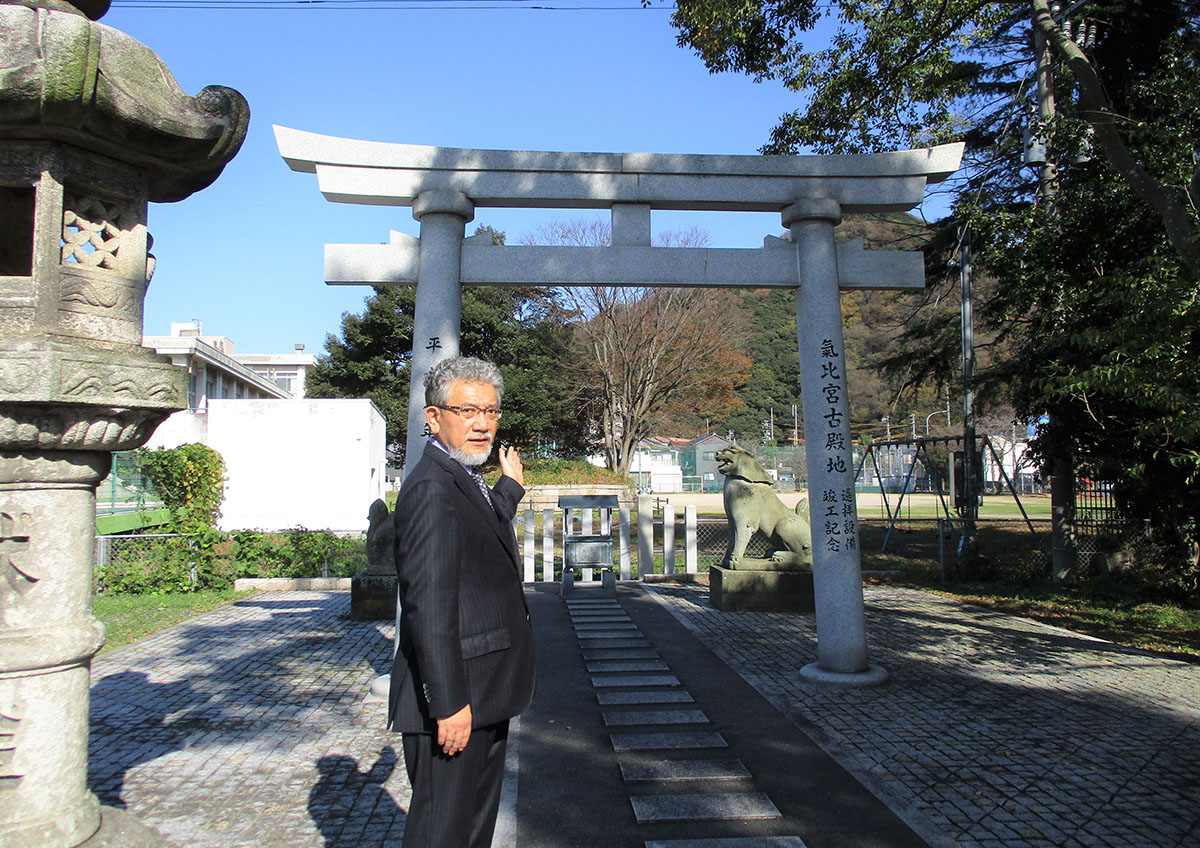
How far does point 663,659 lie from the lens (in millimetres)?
7039

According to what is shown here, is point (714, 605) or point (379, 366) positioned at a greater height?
point (379, 366)

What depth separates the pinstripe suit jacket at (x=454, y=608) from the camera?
2303 mm

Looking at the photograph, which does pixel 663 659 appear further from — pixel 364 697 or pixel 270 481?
pixel 270 481

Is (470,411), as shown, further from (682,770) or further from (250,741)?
(250,741)

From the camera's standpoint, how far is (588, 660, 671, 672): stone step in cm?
668

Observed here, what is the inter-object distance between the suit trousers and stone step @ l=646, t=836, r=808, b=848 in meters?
1.37

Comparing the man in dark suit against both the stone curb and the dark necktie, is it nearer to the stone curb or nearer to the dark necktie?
the dark necktie

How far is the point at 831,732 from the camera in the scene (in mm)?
5102

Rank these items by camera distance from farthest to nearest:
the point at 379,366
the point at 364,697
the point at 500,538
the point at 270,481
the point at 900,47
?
the point at 379,366, the point at 270,481, the point at 900,47, the point at 364,697, the point at 500,538

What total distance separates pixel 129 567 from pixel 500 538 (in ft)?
33.2

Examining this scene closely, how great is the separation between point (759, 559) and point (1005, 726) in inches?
178

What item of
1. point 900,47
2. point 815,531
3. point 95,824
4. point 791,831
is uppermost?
point 900,47

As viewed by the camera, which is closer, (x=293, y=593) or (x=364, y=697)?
(x=364, y=697)

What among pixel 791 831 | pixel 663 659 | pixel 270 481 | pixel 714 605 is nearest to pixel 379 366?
pixel 270 481
